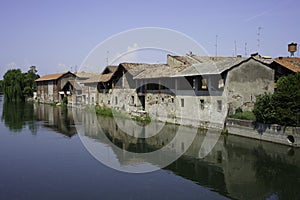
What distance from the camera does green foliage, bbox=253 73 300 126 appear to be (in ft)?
46.6

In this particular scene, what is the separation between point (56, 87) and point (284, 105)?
40481mm

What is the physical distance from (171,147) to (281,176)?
5979mm

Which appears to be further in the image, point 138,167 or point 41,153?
point 41,153

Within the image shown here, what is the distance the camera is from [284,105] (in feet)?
47.5

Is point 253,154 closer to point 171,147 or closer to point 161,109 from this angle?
point 171,147

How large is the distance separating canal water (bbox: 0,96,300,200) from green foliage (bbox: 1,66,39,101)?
143 ft

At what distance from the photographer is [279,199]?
29.0 ft

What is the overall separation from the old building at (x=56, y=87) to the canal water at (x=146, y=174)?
3006cm

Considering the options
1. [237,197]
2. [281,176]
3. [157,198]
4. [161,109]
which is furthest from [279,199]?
[161,109]

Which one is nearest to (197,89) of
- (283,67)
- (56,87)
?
(283,67)

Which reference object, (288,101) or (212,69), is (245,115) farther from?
(212,69)

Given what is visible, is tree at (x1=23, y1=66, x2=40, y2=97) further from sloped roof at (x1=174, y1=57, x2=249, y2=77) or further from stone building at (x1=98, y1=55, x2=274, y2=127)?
sloped roof at (x1=174, y1=57, x2=249, y2=77)

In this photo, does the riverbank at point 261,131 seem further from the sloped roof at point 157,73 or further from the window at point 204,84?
the sloped roof at point 157,73

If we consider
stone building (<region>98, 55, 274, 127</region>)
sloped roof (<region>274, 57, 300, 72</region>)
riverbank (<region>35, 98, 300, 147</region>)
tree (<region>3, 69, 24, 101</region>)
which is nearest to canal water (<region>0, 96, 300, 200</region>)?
riverbank (<region>35, 98, 300, 147</region>)
